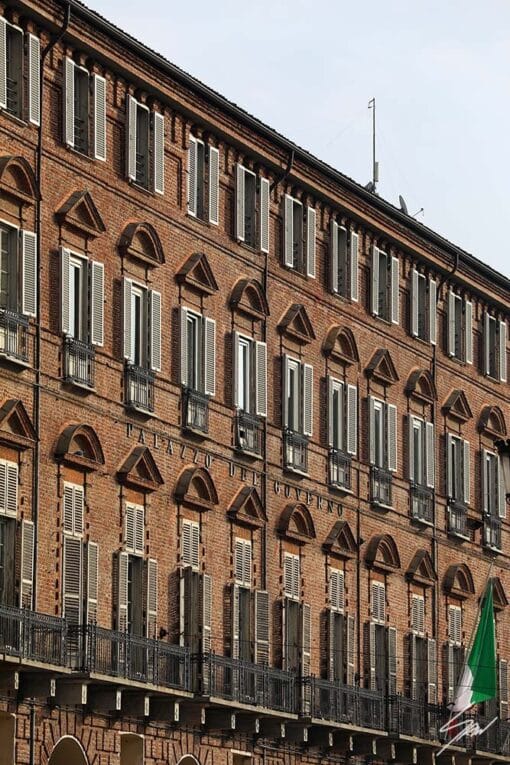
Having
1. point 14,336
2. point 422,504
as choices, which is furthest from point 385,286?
point 14,336

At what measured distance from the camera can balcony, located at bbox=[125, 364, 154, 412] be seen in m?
53.3

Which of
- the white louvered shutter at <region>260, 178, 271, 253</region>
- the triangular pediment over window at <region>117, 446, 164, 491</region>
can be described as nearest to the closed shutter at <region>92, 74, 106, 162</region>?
the triangular pediment over window at <region>117, 446, 164, 491</region>

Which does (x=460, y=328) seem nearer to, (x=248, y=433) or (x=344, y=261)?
(x=344, y=261)

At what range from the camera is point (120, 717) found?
52094 mm

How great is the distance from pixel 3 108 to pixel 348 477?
17505 millimetres

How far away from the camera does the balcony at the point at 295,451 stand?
197 feet

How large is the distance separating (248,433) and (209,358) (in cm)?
241

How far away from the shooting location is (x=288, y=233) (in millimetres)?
61406

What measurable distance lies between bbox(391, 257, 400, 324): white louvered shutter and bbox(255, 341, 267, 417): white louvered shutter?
8.33m

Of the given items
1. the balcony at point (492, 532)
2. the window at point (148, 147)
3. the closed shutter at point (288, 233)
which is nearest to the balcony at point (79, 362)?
the window at point (148, 147)

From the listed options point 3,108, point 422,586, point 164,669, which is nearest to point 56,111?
point 3,108

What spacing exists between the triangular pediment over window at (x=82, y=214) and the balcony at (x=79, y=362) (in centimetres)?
232

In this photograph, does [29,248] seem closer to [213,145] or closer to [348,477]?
[213,145]

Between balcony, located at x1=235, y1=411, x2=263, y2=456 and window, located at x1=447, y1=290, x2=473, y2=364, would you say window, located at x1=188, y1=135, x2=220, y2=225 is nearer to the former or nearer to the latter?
balcony, located at x1=235, y1=411, x2=263, y2=456
